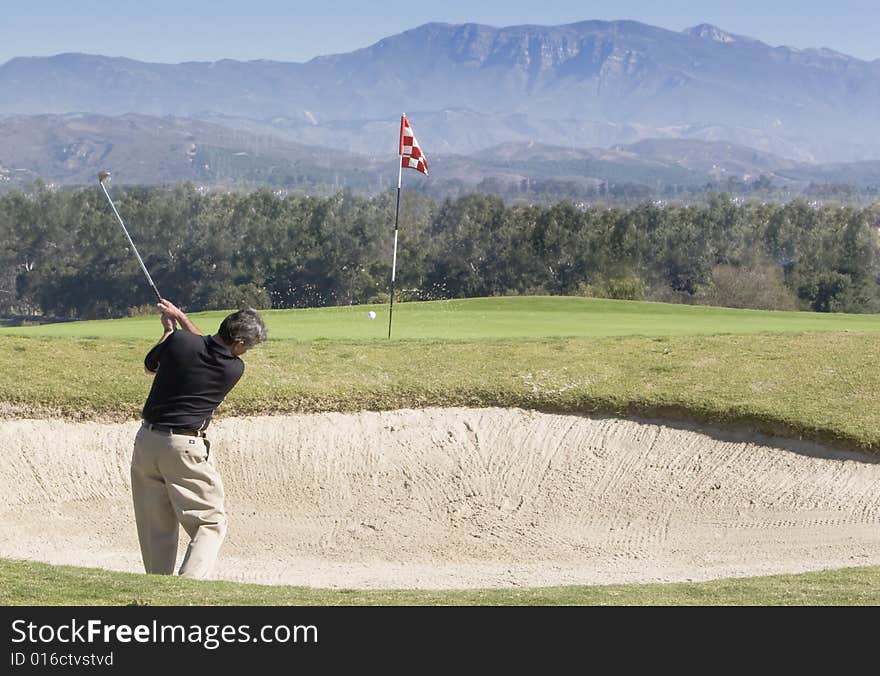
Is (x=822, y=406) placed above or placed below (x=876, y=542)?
above

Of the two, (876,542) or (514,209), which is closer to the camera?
(876,542)

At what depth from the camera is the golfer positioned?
752 cm

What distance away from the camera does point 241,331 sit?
750 centimetres

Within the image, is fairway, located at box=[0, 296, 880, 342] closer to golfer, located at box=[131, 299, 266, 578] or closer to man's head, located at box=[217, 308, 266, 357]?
golfer, located at box=[131, 299, 266, 578]

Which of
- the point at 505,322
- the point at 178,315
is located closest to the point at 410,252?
the point at 505,322

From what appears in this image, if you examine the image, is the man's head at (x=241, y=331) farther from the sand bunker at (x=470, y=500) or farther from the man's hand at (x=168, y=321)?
the sand bunker at (x=470, y=500)

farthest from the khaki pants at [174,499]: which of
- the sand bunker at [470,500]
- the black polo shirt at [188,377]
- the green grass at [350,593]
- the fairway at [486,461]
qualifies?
the sand bunker at [470,500]

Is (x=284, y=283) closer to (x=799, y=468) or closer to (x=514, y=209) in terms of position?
(x=514, y=209)

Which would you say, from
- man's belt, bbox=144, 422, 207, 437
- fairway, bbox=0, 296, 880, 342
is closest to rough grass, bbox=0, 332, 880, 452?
fairway, bbox=0, 296, 880, 342
